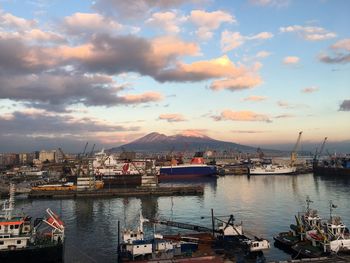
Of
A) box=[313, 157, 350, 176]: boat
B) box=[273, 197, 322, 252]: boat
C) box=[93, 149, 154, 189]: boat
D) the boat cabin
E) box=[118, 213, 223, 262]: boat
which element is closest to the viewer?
box=[118, 213, 223, 262]: boat

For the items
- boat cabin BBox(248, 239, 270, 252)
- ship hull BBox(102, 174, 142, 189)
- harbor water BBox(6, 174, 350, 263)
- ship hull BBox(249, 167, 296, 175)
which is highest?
ship hull BBox(249, 167, 296, 175)

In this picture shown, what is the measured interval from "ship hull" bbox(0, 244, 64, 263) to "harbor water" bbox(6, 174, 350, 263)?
6.84ft

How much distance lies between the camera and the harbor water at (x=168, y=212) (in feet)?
103

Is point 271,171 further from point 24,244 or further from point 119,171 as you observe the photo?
point 24,244

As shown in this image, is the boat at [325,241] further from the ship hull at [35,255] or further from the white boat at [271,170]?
the white boat at [271,170]

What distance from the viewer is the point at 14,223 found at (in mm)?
25625

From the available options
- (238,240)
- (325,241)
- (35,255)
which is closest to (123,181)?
(238,240)

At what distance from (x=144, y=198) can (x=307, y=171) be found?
8083 cm

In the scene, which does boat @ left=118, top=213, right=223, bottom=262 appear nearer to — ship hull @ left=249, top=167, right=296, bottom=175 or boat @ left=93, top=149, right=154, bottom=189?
boat @ left=93, top=149, right=154, bottom=189

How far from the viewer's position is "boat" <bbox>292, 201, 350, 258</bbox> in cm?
2520

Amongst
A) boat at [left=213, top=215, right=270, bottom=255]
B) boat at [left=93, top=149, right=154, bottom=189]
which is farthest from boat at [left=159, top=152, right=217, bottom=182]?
boat at [left=213, top=215, right=270, bottom=255]

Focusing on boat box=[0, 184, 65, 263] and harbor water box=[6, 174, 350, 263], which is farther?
harbor water box=[6, 174, 350, 263]

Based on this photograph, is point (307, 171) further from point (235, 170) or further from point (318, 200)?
point (318, 200)

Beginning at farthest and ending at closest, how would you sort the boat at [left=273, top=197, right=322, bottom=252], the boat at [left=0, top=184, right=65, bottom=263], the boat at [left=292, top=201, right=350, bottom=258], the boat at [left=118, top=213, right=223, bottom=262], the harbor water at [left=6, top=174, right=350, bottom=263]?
the harbor water at [left=6, top=174, right=350, bottom=263] < the boat at [left=273, top=197, right=322, bottom=252] < the boat at [left=292, top=201, right=350, bottom=258] < the boat at [left=0, top=184, right=65, bottom=263] < the boat at [left=118, top=213, right=223, bottom=262]
